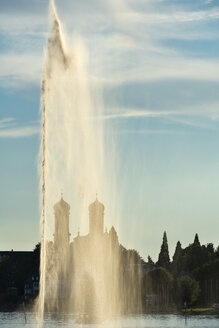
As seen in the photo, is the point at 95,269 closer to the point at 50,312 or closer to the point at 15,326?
the point at 50,312

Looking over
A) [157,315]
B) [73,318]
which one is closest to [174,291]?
[157,315]

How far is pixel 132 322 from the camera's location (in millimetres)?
145000

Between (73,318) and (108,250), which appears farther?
(108,250)

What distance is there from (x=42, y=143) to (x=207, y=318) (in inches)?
3017

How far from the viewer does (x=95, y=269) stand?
170750 millimetres

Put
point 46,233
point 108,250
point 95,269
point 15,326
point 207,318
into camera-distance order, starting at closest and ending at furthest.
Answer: point 46,233
point 15,326
point 207,318
point 95,269
point 108,250

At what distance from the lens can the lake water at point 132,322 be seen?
137000 mm

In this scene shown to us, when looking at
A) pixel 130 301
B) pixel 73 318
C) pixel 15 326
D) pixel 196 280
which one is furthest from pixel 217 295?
pixel 15 326

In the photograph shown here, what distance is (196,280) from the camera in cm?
19938

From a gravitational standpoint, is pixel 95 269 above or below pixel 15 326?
above

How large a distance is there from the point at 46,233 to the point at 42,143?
303 inches

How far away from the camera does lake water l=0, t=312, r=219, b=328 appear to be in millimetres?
137000

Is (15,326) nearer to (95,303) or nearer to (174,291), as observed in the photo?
(95,303)

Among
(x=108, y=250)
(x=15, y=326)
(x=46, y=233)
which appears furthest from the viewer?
(x=108, y=250)
